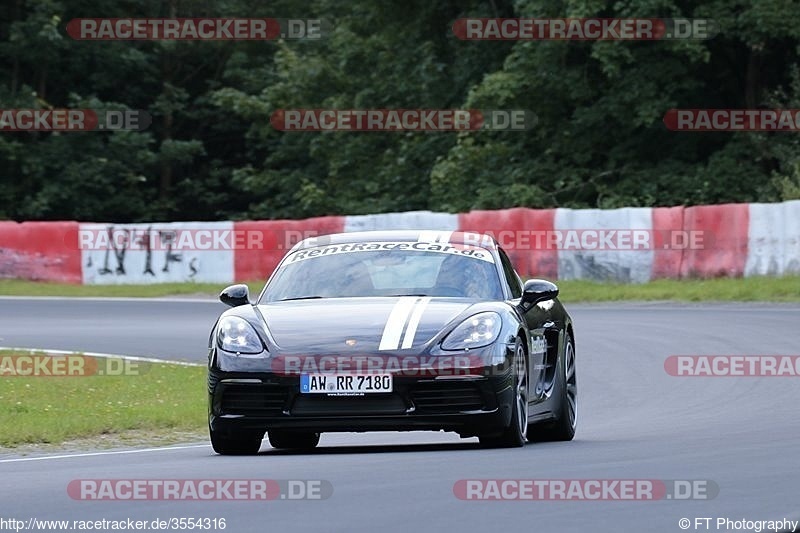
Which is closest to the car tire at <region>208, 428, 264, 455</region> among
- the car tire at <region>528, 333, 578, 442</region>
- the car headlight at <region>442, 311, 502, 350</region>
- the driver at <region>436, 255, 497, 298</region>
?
the car headlight at <region>442, 311, 502, 350</region>

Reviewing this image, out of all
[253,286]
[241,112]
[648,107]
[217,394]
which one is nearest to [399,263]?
[217,394]

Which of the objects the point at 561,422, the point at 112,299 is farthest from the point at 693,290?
the point at 561,422

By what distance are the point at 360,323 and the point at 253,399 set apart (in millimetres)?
723

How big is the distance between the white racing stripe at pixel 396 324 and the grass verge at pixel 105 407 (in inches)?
109

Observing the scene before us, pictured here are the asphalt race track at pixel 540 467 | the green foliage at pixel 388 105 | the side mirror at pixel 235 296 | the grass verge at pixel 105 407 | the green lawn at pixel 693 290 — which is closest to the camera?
the asphalt race track at pixel 540 467

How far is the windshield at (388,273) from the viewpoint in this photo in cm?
1098

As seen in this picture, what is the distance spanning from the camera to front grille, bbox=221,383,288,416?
393 inches

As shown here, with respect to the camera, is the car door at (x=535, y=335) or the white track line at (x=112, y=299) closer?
the car door at (x=535, y=335)

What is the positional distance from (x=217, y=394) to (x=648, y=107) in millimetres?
27761

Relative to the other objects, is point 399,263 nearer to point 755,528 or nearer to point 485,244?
point 485,244

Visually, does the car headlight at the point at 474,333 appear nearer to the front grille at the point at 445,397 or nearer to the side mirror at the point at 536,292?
the front grille at the point at 445,397

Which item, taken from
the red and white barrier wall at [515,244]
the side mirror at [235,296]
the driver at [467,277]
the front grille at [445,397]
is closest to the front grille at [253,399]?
the front grille at [445,397]

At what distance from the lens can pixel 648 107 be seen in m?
37.0

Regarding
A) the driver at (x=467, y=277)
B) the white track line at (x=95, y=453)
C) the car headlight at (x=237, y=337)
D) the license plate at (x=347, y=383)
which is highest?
the driver at (x=467, y=277)
